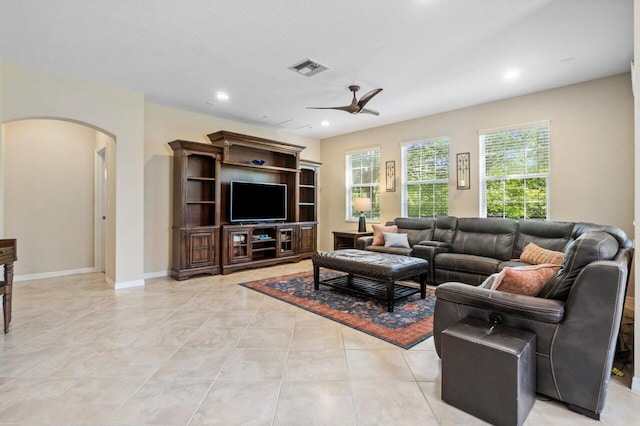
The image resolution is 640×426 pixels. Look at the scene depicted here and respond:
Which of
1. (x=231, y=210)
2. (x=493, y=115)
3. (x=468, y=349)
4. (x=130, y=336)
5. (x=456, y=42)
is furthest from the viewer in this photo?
(x=231, y=210)

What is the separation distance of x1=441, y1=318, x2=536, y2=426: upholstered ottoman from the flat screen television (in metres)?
4.50

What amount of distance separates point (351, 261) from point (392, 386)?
190cm

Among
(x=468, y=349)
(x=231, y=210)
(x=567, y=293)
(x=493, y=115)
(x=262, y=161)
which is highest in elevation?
(x=493, y=115)

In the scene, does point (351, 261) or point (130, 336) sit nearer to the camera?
point (130, 336)

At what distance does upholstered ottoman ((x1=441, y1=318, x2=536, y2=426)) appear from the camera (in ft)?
5.24

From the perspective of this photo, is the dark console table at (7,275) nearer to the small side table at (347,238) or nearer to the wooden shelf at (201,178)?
the wooden shelf at (201,178)

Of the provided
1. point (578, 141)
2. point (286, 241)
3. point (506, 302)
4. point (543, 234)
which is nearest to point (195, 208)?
point (286, 241)

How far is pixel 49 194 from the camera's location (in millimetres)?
5152

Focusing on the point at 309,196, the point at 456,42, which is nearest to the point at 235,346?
the point at 456,42

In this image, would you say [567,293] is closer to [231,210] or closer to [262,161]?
[231,210]

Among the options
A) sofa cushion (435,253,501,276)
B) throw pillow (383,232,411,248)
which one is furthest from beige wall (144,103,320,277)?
sofa cushion (435,253,501,276)

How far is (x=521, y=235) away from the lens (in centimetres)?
440

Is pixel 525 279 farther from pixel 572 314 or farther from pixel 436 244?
pixel 436 244

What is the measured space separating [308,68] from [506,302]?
10.3ft
